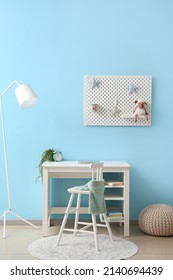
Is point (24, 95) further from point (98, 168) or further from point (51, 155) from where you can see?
point (98, 168)

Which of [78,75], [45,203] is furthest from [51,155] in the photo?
[78,75]

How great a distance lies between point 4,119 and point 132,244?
1850mm

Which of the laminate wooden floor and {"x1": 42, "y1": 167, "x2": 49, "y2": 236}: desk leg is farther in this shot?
{"x1": 42, "y1": 167, "x2": 49, "y2": 236}: desk leg

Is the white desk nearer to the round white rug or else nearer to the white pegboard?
the round white rug

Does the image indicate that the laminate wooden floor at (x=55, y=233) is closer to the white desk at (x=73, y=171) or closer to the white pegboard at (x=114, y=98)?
the white desk at (x=73, y=171)

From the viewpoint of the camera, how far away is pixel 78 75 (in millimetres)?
4375

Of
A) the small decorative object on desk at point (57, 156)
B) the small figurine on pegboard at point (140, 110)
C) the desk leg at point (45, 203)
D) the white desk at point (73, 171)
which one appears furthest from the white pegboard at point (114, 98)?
the desk leg at point (45, 203)

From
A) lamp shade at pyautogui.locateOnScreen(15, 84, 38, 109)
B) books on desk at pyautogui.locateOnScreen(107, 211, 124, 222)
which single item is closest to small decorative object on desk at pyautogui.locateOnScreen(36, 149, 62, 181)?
lamp shade at pyautogui.locateOnScreen(15, 84, 38, 109)

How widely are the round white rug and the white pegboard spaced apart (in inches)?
48.2

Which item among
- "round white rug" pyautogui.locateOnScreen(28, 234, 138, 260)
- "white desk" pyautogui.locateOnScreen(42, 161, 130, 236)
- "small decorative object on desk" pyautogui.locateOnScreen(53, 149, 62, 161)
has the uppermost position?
"small decorative object on desk" pyautogui.locateOnScreen(53, 149, 62, 161)

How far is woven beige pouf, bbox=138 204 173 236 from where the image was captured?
12.7ft

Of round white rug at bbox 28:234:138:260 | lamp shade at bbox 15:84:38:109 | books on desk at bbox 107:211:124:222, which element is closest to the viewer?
round white rug at bbox 28:234:138:260

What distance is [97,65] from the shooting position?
14.3 ft

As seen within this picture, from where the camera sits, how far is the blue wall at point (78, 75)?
4.36 meters
